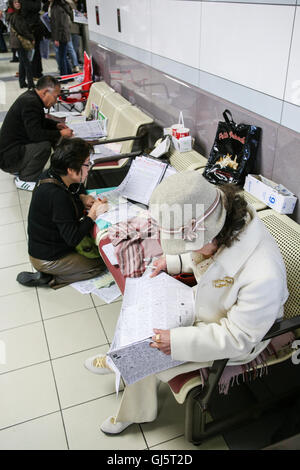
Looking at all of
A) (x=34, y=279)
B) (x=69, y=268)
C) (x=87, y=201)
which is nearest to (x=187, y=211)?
(x=87, y=201)

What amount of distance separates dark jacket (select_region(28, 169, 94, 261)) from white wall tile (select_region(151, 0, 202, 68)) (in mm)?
1533

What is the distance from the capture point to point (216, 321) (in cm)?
186

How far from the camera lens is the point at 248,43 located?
8.28ft

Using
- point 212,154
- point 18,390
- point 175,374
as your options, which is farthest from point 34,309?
point 212,154

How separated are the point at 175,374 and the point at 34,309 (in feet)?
5.40

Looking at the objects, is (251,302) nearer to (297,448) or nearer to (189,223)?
(189,223)

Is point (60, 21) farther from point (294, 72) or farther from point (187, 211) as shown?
point (187, 211)

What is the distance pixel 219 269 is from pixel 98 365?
46.1 inches

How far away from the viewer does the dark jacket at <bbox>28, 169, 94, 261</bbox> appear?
2893 mm

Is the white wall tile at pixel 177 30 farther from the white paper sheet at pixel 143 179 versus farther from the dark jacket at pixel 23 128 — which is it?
the dark jacket at pixel 23 128

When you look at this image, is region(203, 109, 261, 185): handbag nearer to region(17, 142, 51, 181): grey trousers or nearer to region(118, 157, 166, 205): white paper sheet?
region(118, 157, 166, 205): white paper sheet

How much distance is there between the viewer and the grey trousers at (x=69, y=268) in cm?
325
